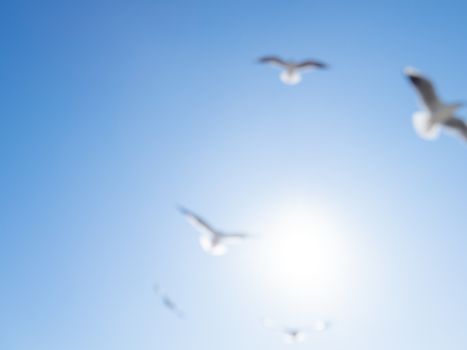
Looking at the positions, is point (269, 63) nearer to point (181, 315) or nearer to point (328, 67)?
point (328, 67)

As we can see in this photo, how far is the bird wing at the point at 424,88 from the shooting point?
19203 millimetres

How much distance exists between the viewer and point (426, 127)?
2052cm

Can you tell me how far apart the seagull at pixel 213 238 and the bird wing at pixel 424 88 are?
36.9ft

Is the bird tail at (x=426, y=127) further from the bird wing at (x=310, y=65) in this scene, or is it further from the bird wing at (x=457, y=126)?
the bird wing at (x=310, y=65)

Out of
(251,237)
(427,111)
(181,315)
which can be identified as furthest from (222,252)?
(427,111)

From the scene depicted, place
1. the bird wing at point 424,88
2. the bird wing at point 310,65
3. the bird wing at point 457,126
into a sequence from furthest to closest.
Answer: the bird wing at point 310,65 → the bird wing at point 457,126 → the bird wing at point 424,88

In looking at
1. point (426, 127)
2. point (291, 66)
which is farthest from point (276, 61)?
point (426, 127)

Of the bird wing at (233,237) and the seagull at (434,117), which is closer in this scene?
the seagull at (434,117)

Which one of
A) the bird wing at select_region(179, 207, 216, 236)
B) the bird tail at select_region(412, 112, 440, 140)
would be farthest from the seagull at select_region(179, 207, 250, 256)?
the bird tail at select_region(412, 112, 440, 140)

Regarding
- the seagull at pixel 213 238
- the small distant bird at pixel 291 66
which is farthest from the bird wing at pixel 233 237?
the small distant bird at pixel 291 66

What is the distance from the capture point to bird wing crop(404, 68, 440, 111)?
1920 centimetres

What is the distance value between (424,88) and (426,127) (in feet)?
5.07

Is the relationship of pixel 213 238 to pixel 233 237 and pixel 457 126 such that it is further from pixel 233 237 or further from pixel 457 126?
pixel 457 126

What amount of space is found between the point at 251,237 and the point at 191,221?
291 centimetres
